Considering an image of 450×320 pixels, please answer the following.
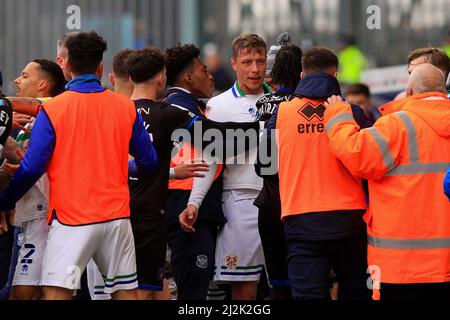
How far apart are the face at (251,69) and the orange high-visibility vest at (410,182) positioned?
62.2 inches

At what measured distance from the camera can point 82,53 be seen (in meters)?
7.04

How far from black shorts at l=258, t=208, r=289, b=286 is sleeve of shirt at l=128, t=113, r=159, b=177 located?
994mm

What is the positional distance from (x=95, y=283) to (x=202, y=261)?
81 centimetres

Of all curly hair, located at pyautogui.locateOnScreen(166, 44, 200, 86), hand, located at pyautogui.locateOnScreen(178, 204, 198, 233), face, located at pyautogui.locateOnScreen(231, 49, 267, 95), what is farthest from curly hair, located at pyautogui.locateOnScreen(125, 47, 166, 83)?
hand, located at pyautogui.locateOnScreen(178, 204, 198, 233)

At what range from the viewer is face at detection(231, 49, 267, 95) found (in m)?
8.46

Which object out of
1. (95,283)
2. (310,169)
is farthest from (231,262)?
(310,169)

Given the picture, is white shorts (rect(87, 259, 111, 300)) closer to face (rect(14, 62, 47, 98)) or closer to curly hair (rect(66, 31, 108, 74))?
face (rect(14, 62, 47, 98))

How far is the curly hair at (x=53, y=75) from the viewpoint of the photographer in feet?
27.0

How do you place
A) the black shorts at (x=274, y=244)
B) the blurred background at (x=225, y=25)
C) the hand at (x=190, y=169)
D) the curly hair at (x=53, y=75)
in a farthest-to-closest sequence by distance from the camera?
the blurred background at (x=225, y=25) < the curly hair at (x=53, y=75) < the black shorts at (x=274, y=244) < the hand at (x=190, y=169)

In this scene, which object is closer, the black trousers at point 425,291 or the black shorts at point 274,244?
the black trousers at point 425,291

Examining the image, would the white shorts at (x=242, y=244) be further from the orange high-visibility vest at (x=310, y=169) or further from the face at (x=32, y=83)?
the face at (x=32, y=83)

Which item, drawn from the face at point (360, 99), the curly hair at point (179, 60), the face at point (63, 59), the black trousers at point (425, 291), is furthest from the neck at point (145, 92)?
the face at point (360, 99)
